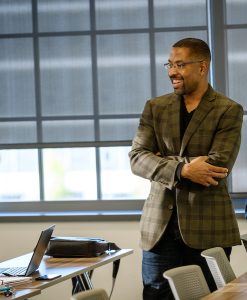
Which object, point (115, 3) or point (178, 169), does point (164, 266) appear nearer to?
point (178, 169)

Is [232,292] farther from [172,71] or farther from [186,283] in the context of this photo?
[172,71]

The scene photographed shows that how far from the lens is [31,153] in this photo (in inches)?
243

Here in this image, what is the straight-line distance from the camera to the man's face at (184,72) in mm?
3756

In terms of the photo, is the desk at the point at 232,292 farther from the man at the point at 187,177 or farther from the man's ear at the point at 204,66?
the man's ear at the point at 204,66

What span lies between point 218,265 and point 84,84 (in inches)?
118

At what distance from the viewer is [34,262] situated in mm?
3867

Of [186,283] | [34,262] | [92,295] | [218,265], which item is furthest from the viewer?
[34,262]

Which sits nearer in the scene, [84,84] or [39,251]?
[39,251]

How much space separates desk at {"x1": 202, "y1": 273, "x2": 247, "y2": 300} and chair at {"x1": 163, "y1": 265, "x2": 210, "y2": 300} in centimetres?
13

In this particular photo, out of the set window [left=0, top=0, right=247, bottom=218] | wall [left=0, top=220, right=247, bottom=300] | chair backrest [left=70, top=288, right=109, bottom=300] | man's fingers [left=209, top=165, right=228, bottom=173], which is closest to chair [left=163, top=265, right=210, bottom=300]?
chair backrest [left=70, top=288, right=109, bottom=300]

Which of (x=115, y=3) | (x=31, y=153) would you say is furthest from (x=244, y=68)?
(x=31, y=153)

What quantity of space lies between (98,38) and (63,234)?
1.53 metres

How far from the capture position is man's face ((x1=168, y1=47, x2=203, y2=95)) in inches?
148

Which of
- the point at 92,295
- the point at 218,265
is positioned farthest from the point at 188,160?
the point at 92,295
